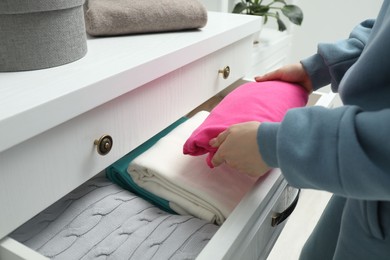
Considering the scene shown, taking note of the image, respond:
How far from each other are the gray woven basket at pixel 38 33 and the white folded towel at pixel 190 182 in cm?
20

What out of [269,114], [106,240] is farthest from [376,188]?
[106,240]

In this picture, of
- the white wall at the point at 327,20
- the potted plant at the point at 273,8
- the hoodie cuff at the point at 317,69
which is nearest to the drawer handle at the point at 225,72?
the hoodie cuff at the point at 317,69

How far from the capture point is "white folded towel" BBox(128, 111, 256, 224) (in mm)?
514

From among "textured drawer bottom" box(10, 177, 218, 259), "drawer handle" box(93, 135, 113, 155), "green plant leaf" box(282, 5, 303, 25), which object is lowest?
"textured drawer bottom" box(10, 177, 218, 259)

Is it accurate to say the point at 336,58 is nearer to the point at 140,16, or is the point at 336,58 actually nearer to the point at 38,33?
the point at 140,16

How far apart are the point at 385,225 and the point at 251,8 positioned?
102 cm

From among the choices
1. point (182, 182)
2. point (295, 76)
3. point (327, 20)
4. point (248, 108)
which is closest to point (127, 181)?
point (182, 182)

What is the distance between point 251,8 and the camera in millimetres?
1272

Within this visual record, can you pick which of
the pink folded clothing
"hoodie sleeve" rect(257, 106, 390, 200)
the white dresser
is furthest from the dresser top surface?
"hoodie sleeve" rect(257, 106, 390, 200)

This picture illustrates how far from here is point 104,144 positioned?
484 mm

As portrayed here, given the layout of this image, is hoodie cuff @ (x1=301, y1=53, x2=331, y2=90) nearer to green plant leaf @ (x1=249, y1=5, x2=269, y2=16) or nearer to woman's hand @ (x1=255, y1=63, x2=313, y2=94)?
woman's hand @ (x1=255, y1=63, x2=313, y2=94)

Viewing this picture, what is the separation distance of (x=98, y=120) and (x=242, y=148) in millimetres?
188

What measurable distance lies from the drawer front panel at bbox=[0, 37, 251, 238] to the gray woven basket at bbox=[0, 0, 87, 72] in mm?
91

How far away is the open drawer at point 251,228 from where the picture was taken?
378mm
